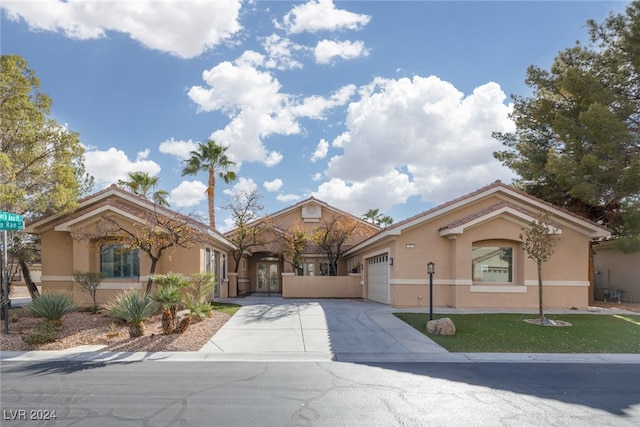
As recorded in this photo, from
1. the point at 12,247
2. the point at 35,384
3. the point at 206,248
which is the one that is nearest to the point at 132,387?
the point at 35,384

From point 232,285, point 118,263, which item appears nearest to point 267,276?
point 232,285

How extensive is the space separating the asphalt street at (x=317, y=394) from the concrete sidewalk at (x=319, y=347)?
0.46 m

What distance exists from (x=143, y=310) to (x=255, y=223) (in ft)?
45.2

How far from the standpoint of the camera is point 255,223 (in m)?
24.6

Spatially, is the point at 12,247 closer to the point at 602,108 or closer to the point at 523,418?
the point at 523,418

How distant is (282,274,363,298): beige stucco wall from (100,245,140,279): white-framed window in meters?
8.08

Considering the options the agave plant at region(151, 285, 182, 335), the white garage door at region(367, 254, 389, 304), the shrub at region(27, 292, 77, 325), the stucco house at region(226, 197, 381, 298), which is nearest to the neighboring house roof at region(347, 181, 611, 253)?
the white garage door at region(367, 254, 389, 304)

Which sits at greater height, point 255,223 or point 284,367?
point 255,223

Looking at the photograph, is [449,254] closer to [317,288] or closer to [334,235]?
[317,288]

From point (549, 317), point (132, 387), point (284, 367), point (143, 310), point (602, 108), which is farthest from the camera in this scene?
point (602, 108)

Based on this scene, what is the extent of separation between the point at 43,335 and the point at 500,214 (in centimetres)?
1562

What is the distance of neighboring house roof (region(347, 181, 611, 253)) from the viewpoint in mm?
16469

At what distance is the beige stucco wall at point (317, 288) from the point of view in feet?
74.7

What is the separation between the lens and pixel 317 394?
6746 millimetres
